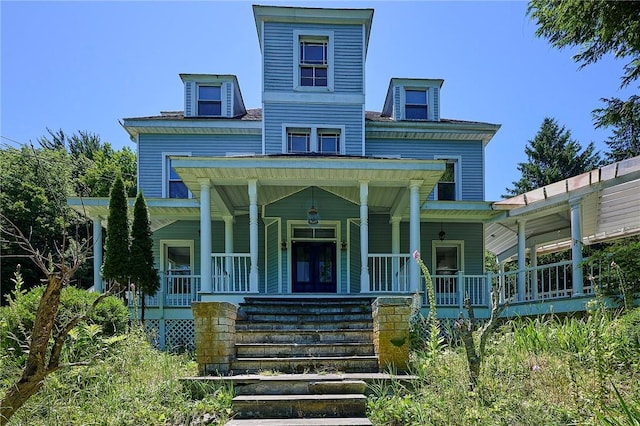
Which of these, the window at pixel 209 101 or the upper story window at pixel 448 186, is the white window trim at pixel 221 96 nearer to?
the window at pixel 209 101

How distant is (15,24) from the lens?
27.7 ft

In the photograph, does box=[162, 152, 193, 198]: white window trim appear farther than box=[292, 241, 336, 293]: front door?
Yes

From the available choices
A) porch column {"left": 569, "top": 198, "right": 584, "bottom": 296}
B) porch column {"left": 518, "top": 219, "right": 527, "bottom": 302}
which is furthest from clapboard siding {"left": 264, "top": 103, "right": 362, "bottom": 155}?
porch column {"left": 569, "top": 198, "right": 584, "bottom": 296}

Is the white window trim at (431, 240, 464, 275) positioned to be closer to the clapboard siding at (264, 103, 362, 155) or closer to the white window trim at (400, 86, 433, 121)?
the clapboard siding at (264, 103, 362, 155)

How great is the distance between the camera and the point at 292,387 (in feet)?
16.8

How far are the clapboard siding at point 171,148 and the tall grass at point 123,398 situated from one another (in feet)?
27.6

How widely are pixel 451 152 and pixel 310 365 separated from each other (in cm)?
967

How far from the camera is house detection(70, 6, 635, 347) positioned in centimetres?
1176

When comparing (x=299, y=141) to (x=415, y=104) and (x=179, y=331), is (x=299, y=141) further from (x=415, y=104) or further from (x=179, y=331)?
(x=179, y=331)

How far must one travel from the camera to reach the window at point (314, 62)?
1288 cm

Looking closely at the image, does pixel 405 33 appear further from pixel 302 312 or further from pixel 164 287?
pixel 164 287

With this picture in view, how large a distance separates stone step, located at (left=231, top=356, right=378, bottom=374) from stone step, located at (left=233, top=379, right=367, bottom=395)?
62 cm

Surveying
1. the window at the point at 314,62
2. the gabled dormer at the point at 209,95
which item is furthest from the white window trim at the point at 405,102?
the gabled dormer at the point at 209,95

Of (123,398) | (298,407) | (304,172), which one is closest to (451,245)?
(304,172)
